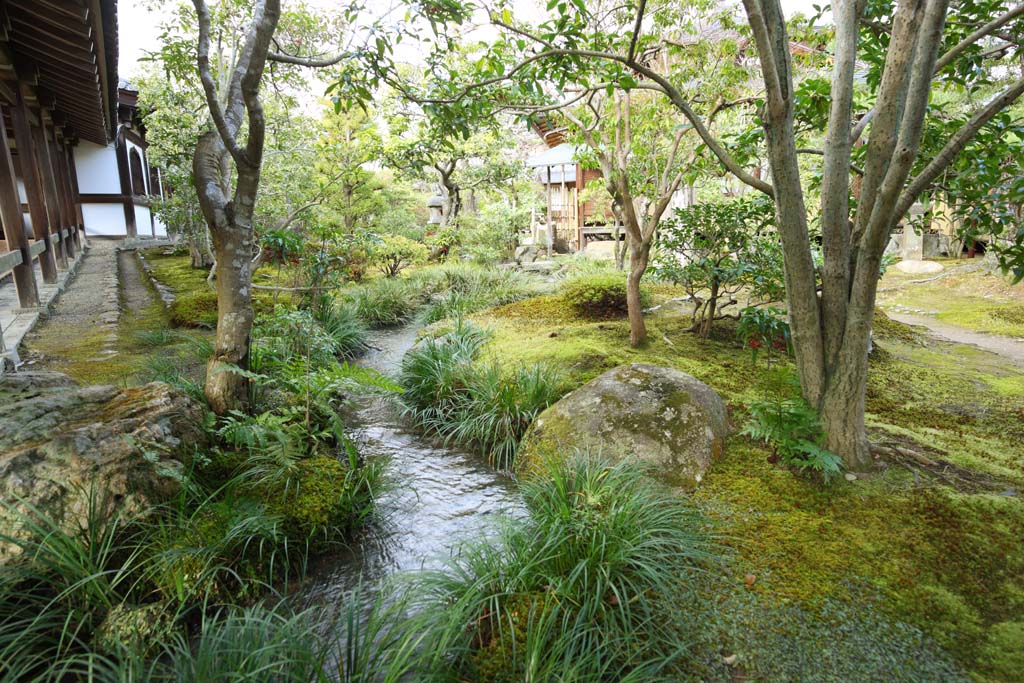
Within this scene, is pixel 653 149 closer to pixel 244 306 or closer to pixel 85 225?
pixel 244 306

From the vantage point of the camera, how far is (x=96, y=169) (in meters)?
16.0

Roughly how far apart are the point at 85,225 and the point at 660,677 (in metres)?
19.7

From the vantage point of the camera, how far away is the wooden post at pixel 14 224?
627 centimetres

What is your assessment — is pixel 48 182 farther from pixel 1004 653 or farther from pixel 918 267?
pixel 918 267

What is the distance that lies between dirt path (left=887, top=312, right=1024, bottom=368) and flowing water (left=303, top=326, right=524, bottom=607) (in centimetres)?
594

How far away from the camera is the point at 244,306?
3.72 m

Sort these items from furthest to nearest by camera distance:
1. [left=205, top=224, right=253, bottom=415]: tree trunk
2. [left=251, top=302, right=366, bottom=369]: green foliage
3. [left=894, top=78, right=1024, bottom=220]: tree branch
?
[left=251, top=302, right=366, bottom=369]: green foliage, [left=205, top=224, right=253, bottom=415]: tree trunk, [left=894, top=78, right=1024, bottom=220]: tree branch

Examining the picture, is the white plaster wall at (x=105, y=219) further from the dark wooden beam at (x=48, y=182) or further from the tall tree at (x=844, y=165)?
the tall tree at (x=844, y=165)

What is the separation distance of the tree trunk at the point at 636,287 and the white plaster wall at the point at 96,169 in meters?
17.2

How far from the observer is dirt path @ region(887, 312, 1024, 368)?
6.45 meters

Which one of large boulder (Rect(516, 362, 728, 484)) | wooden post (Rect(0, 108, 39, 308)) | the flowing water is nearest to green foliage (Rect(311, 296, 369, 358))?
the flowing water

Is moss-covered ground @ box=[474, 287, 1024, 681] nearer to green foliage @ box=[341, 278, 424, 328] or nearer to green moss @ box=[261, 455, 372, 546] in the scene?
green moss @ box=[261, 455, 372, 546]

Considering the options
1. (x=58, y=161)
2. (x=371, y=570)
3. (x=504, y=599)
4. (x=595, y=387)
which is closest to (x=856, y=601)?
(x=504, y=599)

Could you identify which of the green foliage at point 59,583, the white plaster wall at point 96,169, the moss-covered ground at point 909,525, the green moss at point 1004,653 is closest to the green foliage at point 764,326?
the moss-covered ground at point 909,525
